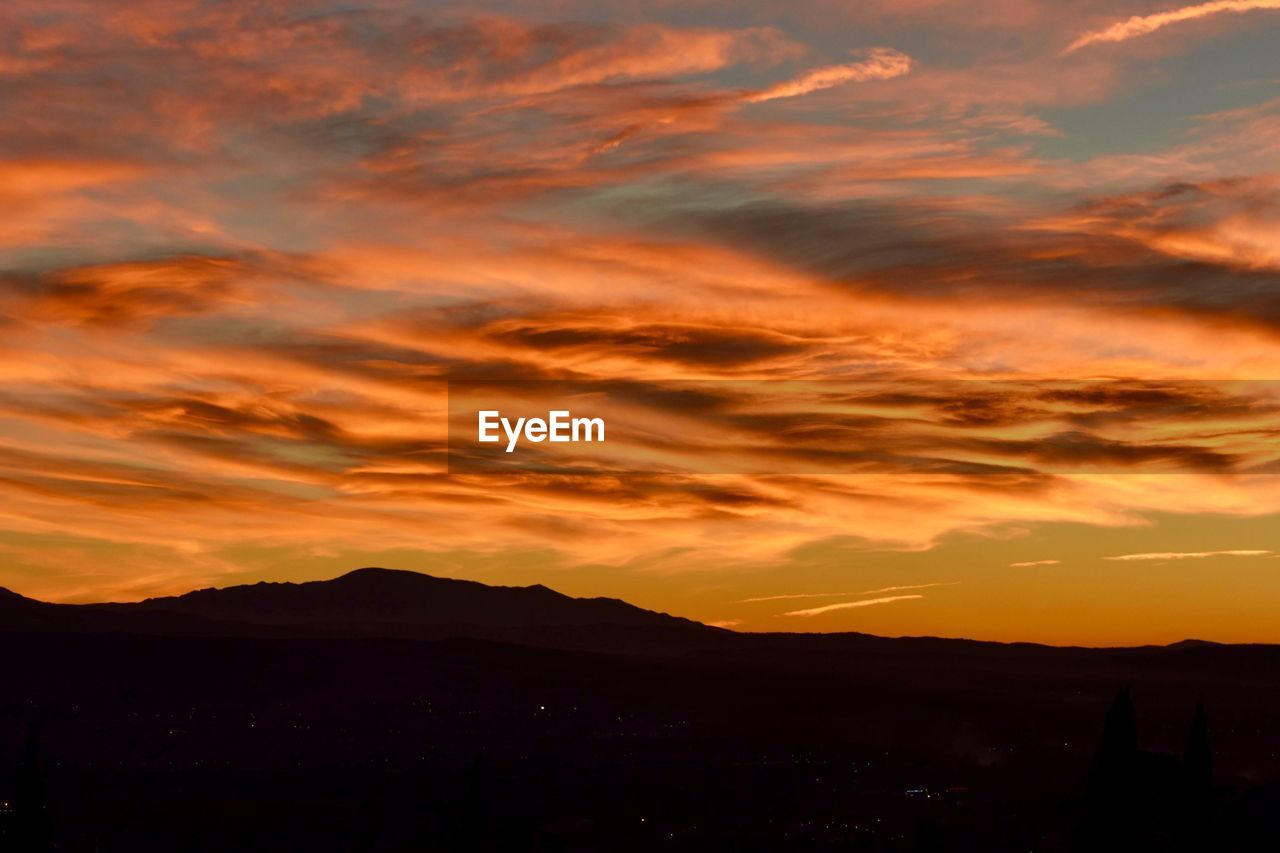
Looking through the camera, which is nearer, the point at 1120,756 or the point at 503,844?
the point at 1120,756

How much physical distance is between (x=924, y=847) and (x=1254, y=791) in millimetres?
17542

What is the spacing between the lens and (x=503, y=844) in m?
90.9

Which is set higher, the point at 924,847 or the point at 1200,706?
the point at 1200,706

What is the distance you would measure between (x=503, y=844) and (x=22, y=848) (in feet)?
84.5

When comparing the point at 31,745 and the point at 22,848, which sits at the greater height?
the point at 31,745

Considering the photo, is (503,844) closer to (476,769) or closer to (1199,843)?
(476,769)

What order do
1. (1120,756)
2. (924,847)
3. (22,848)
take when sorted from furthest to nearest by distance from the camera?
1. (22,848)
2. (924,847)
3. (1120,756)

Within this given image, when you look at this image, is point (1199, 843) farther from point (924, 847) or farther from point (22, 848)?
point (22, 848)

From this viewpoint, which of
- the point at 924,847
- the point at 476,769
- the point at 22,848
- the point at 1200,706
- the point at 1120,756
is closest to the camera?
the point at 1120,756

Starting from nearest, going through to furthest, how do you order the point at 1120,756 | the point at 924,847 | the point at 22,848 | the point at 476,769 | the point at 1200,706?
the point at 1120,756 → the point at 1200,706 → the point at 924,847 → the point at 22,848 → the point at 476,769

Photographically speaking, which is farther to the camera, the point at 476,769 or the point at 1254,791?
the point at 476,769

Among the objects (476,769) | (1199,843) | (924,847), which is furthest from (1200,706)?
(476,769)

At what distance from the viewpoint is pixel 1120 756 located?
58625mm

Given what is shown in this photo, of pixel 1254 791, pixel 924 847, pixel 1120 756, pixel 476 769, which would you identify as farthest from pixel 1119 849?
pixel 476 769
